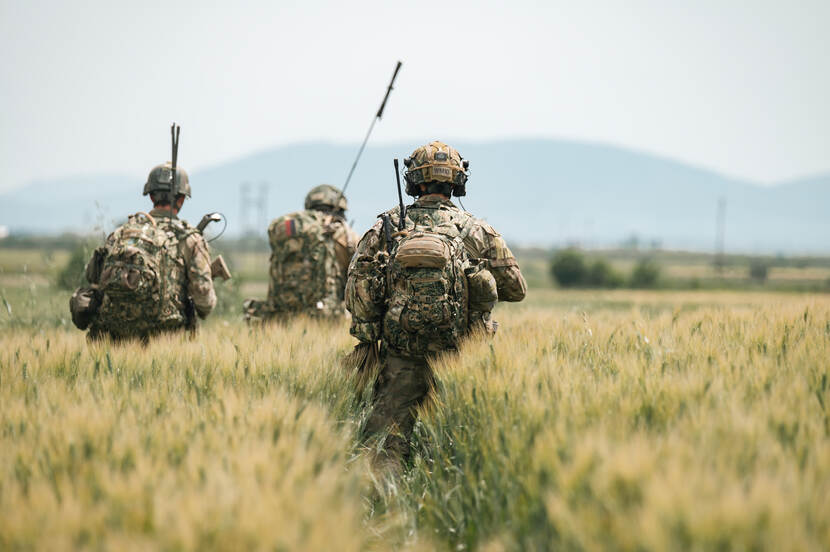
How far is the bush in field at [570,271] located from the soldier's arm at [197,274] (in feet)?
156

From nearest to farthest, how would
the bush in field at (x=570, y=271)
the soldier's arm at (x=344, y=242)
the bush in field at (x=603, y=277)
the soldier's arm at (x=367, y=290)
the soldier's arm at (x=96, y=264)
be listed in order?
the soldier's arm at (x=367, y=290), the soldier's arm at (x=96, y=264), the soldier's arm at (x=344, y=242), the bush in field at (x=603, y=277), the bush in field at (x=570, y=271)

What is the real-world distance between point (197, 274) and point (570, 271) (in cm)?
4803

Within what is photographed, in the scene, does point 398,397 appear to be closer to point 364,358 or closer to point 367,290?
point 364,358

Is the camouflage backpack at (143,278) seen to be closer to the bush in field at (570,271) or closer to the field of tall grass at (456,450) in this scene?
the field of tall grass at (456,450)

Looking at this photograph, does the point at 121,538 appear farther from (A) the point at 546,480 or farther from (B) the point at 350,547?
(A) the point at 546,480

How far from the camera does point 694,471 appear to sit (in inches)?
99.2

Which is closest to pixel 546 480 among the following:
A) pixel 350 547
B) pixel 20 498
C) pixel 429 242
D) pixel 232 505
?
pixel 350 547

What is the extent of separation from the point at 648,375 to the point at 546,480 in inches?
53.6

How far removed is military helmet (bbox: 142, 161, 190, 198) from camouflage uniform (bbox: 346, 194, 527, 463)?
2.47 m

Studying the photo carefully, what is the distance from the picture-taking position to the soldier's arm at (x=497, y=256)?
5.99 m

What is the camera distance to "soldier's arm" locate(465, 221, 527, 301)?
5.99 m

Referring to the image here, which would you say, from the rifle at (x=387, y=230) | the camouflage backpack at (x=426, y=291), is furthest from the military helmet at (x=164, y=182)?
the camouflage backpack at (x=426, y=291)

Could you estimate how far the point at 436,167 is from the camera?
605 cm

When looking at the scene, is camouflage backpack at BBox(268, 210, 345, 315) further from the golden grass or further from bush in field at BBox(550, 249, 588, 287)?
bush in field at BBox(550, 249, 588, 287)
